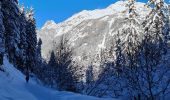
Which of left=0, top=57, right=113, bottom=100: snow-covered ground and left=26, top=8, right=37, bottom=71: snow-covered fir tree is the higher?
left=26, top=8, right=37, bottom=71: snow-covered fir tree

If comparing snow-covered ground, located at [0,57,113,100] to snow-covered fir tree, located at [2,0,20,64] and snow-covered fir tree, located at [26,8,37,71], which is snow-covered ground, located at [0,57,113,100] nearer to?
snow-covered fir tree, located at [2,0,20,64]

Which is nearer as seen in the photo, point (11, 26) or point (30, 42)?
point (11, 26)

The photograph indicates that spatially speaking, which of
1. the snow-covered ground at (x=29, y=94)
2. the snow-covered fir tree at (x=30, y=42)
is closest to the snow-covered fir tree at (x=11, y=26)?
the snow-covered fir tree at (x=30, y=42)

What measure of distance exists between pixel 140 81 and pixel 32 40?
163 ft

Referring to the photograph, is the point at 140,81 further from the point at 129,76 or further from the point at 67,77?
the point at 67,77

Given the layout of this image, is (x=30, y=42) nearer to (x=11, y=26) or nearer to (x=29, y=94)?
(x=11, y=26)

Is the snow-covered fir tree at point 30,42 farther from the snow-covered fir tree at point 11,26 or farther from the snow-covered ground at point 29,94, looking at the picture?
the snow-covered ground at point 29,94

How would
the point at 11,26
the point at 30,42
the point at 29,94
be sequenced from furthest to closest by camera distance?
the point at 30,42 < the point at 11,26 < the point at 29,94

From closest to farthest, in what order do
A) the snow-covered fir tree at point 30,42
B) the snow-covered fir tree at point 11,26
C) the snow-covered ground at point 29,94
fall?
the snow-covered ground at point 29,94
the snow-covered fir tree at point 11,26
the snow-covered fir tree at point 30,42

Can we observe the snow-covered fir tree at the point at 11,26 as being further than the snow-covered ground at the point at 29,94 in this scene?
Yes

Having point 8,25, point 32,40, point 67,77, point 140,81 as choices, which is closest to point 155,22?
point 32,40

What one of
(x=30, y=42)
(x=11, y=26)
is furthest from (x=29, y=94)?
(x=30, y=42)

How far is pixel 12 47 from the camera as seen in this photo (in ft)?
144

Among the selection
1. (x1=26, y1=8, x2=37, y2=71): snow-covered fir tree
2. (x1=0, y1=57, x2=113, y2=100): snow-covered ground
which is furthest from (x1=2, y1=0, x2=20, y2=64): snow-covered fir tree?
(x1=0, y1=57, x2=113, y2=100): snow-covered ground
